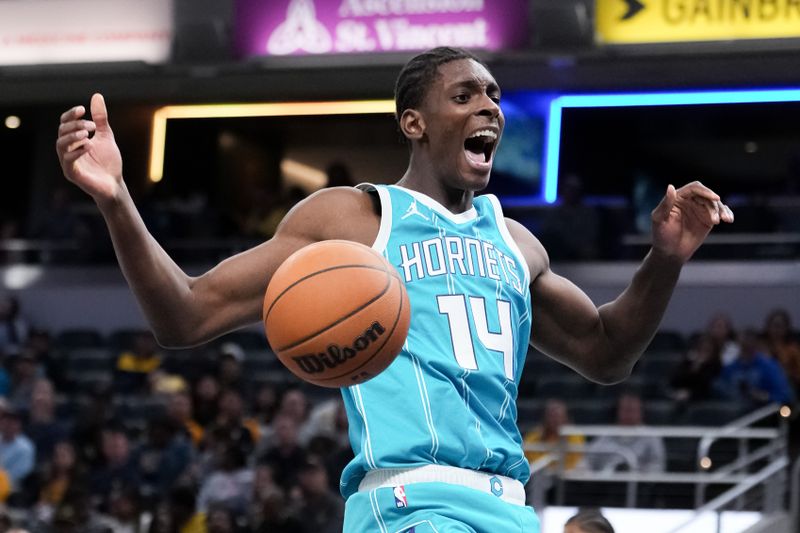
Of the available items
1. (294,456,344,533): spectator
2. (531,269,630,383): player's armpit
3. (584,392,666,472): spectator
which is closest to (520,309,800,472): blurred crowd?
(584,392,666,472): spectator

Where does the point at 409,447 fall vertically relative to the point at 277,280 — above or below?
below

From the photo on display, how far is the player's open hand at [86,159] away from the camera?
3139 millimetres

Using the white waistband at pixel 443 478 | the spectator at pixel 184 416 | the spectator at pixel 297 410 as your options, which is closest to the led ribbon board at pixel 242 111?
the spectator at pixel 184 416

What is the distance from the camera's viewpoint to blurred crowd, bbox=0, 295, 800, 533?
10.0m

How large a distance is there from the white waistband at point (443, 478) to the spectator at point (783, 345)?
317 inches

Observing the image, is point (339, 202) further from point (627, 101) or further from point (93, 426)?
point (627, 101)

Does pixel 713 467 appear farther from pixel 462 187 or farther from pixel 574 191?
pixel 462 187

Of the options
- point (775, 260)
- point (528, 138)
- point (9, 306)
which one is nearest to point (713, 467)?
point (775, 260)

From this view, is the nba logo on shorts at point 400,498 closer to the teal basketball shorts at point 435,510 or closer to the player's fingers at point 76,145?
the teal basketball shorts at point 435,510

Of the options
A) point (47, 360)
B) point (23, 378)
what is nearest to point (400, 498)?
point (23, 378)

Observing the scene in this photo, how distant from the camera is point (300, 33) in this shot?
14562 mm

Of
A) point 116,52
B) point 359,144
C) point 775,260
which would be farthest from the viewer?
point 359,144

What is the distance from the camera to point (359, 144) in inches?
746

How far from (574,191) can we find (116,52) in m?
5.03
